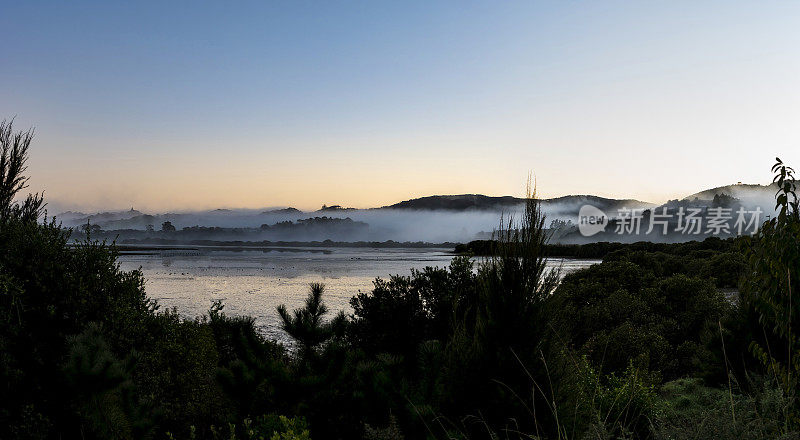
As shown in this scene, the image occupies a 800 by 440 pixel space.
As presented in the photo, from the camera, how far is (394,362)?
7344 mm

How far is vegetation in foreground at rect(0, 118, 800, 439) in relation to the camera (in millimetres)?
5160

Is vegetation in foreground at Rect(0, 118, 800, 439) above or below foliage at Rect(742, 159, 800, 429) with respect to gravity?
below

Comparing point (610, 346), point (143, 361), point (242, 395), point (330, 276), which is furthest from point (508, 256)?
point (330, 276)

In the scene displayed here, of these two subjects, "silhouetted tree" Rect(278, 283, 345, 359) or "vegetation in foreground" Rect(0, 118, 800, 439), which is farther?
"silhouetted tree" Rect(278, 283, 345, 359)

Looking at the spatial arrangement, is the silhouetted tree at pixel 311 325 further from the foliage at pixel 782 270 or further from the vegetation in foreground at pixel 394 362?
the foliage at pixel 782 270

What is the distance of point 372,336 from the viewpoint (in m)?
14.2

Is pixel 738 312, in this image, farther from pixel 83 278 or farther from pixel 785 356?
pixel 83 278

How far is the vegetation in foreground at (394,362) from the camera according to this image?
5.16m

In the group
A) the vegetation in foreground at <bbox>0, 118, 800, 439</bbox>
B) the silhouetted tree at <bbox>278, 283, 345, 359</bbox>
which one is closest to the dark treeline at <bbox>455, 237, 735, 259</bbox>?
the vegetation in foreground at <bbox>0, 118, 800, 439</bbox>

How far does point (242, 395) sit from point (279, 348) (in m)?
7.42

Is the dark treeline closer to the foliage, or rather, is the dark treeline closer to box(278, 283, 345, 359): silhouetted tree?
the foliage

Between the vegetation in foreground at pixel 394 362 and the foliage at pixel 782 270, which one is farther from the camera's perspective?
the foliage at pixel 782 270

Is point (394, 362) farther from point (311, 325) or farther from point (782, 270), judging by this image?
point (782, 270)

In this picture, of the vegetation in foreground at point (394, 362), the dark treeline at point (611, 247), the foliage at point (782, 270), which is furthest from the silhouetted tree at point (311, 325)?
the foliage at point (782, 270)
